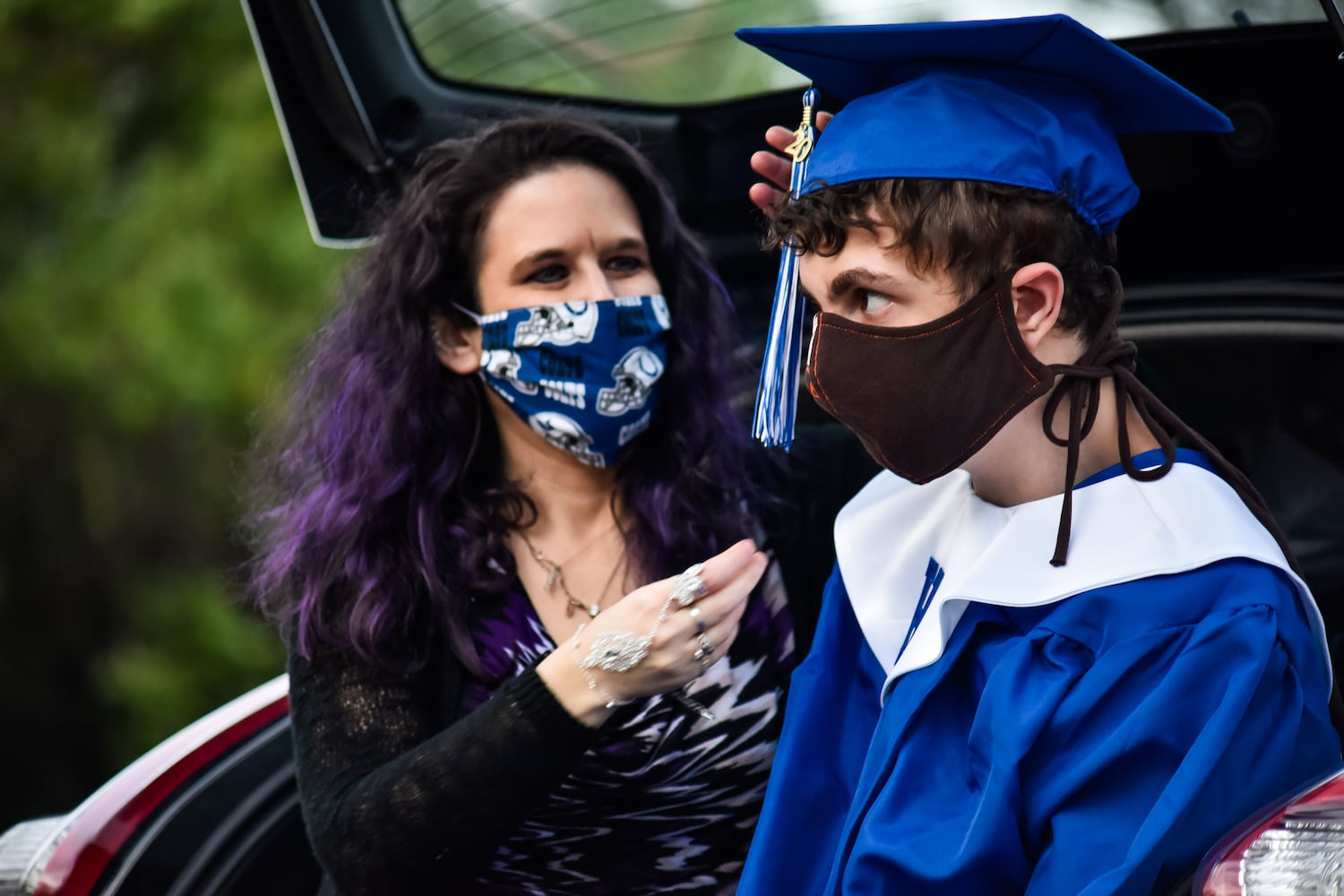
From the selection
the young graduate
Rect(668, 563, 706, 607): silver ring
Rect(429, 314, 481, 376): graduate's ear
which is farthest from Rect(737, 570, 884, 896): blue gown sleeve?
Rect(429, 314, 481, 376): graduate's ear

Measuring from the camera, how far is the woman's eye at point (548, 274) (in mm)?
2408

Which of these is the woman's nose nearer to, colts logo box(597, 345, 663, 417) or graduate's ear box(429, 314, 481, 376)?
colts logo box(597, 345, 663, 417)

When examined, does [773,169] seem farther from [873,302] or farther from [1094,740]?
[1094,740]

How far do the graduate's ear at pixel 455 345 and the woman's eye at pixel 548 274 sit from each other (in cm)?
16

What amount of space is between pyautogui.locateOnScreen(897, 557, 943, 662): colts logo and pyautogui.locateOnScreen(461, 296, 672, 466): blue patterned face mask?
675 mm

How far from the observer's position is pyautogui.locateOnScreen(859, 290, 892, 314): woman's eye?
1.76 metres

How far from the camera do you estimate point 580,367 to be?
91.9 inches

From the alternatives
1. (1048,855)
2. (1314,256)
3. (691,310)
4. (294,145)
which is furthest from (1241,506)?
(294,145)

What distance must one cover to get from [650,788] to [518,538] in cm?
52

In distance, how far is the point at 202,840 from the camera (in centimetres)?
266

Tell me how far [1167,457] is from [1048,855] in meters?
0.53

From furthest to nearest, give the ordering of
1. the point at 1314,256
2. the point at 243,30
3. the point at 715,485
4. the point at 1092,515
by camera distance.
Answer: the point at 243,30 < the point at 715,485 < the point at 1314,256 < the point at 1092,515

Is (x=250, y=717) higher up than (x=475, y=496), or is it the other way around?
(x=475, y=496)

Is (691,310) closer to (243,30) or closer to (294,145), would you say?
(294,145)
